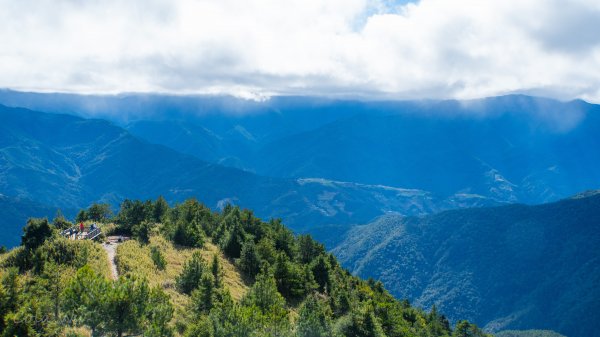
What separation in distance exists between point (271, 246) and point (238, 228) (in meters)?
7.50

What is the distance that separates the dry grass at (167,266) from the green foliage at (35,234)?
9.48 meters

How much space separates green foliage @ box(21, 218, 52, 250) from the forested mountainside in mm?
114

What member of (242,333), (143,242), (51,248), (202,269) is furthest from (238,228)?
(242,333)

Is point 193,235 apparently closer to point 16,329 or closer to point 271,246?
point 271,246

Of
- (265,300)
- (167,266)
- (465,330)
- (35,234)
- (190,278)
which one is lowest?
(465,330)

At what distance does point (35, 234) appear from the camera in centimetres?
6394

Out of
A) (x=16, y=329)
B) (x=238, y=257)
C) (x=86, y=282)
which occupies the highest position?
(x=86, y=282)

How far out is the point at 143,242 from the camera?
81.3 metres

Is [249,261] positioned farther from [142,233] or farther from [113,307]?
[113,307]

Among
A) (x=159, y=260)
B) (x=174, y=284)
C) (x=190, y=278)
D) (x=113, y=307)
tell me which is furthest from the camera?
(x=159, y=260)

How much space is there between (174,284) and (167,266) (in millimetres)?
8585

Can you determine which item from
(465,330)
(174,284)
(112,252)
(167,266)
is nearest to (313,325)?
(174,284)

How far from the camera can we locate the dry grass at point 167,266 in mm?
59875

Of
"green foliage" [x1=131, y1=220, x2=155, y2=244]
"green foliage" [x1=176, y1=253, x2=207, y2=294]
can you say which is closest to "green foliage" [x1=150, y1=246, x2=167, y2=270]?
"green foliage" [x1=176, y1=253, x2=207, y2=294]
